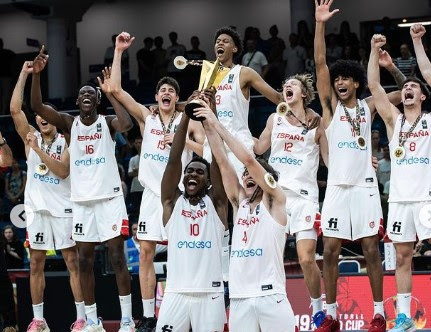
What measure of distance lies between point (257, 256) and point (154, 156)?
275cm

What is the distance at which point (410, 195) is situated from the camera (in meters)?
10.3

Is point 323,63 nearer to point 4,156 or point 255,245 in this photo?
point 255,245

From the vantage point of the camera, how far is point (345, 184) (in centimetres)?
1057

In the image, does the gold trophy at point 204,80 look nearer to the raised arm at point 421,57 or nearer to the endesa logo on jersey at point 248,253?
the endesa logo on jersey at point 248,253

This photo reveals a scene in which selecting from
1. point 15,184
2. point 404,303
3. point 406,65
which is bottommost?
point 404,303

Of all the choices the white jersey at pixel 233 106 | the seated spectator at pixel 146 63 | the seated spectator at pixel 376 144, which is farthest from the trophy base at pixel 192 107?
the seated spectator at pixel 146 63

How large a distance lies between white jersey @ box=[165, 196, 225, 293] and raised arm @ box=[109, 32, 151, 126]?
7.27 ft

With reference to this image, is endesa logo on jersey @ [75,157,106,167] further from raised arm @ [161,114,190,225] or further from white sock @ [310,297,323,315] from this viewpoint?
white sock @ [310,297,323,315]

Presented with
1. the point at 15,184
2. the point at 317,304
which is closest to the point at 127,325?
the point at 317,304

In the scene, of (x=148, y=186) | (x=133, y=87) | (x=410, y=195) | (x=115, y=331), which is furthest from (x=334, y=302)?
(x=133, y=87)

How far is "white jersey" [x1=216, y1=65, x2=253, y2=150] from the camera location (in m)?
10.8

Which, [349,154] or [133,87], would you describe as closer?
[349,154]

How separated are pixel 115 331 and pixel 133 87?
976 centimetres

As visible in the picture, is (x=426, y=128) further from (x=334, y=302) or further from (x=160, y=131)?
(x=160, y=131)
